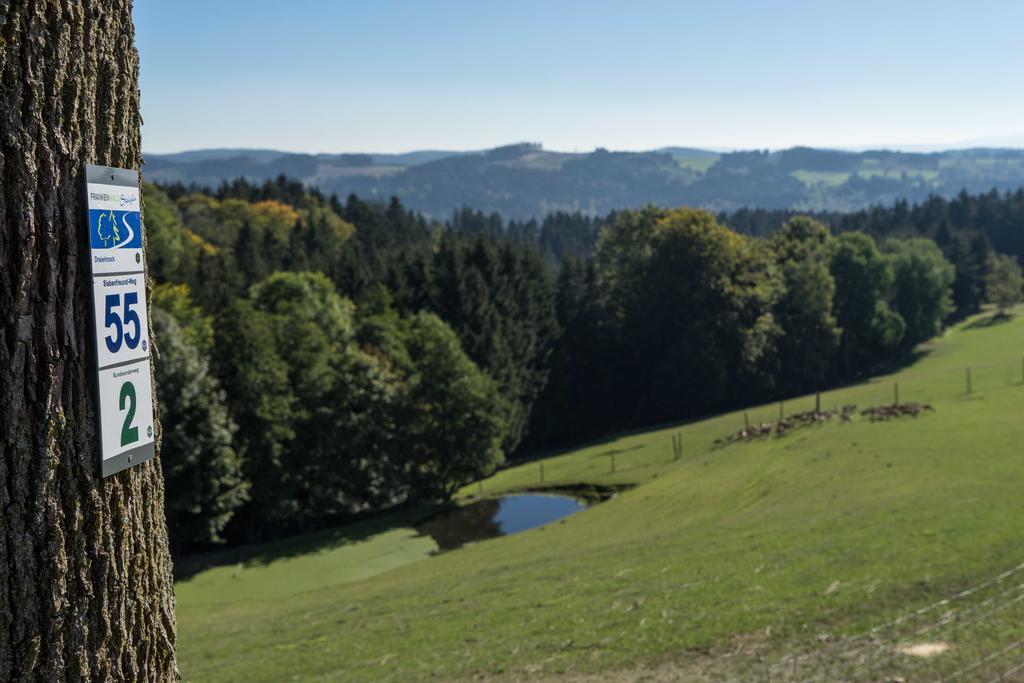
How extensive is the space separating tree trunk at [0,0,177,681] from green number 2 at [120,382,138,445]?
18cm

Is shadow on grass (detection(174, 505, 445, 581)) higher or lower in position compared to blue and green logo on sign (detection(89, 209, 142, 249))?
lower

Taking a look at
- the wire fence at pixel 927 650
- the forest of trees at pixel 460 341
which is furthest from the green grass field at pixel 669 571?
the forest of trees at pixel 460 341

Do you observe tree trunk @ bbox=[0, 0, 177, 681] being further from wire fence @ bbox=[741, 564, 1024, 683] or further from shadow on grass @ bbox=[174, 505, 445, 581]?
shadow on grass @ bbox=[174, 505, 445, 581]

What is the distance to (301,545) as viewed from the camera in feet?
128

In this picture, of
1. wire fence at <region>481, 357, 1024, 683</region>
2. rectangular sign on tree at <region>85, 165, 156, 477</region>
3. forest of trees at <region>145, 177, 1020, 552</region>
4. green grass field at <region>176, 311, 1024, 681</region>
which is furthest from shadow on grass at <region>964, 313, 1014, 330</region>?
rectangular sign on tree at <region>85, 165, 156, 477</region>

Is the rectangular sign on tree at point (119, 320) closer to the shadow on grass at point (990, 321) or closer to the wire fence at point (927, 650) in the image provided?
the wire fence at point (927, 650)

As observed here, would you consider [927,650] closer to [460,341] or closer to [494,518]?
[494,518]

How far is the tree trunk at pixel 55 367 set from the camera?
364 cm

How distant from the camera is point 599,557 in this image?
23.2 metres

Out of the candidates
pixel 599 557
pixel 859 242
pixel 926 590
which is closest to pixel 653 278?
pixel 859 242

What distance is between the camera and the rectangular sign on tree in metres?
3.95

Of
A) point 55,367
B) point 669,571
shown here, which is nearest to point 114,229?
point 55,367

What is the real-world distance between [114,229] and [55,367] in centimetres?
72

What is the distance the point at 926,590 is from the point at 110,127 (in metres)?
15.0
